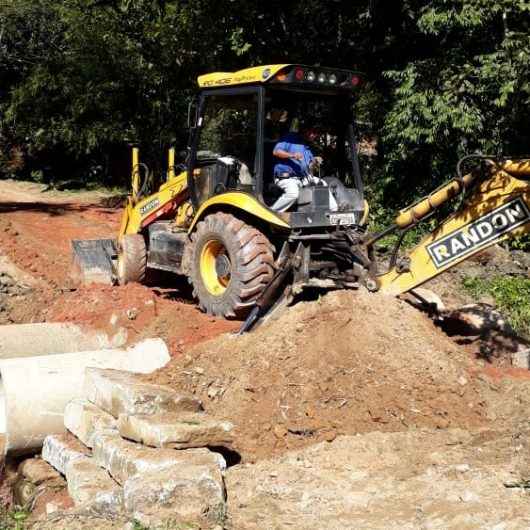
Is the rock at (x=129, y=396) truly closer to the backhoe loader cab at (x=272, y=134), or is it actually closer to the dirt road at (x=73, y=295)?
the dirt road at (x=73, y=295)

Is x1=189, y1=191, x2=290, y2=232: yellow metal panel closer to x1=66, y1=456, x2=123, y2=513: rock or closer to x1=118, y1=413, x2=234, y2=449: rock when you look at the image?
x1=118, y1=413, x2=234, y2=449: rock

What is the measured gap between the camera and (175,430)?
543 cm

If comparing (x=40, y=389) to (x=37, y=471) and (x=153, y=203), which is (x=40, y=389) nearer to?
(x=37, y=471)

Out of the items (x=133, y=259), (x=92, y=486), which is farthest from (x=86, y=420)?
(x=133, y=259)

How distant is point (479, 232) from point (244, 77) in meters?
2.70

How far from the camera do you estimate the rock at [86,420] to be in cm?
609

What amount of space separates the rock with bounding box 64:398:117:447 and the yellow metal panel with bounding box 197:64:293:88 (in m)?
3.36

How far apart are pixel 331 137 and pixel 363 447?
12.8ft

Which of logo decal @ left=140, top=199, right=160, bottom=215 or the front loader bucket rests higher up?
logo decal @ left=140, top=199, right=160, bottom=215

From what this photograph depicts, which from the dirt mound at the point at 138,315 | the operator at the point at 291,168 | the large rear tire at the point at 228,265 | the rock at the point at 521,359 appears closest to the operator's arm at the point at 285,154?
the operator at the point at 291,168

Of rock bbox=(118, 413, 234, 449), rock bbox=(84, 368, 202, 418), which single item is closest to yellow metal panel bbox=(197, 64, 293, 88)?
rock bbox=(84, 368, 202, 418)

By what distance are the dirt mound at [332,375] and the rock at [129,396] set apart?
346 millimetres

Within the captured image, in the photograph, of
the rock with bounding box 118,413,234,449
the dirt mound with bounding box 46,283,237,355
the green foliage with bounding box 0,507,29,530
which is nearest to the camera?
the green foliage with bounding box 0,507,29,530

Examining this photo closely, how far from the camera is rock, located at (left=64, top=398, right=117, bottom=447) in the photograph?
609 centimetres
